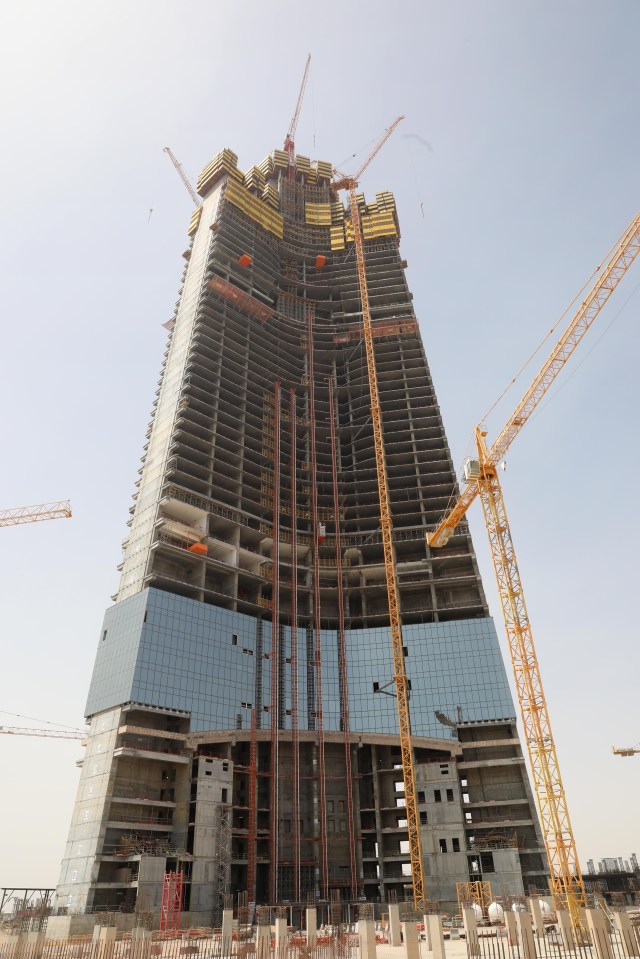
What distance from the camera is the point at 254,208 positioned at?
504 feet

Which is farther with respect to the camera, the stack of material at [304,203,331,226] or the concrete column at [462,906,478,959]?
the stack of material at [304,203,331,226]

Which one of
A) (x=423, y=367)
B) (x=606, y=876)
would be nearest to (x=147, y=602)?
(x=423, y=367)

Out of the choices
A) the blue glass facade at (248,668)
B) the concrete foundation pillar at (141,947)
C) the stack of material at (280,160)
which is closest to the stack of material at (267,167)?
the stack of material at (280,160)

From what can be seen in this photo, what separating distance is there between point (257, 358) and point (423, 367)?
1256 inches

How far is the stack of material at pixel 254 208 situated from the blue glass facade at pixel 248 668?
297 ft

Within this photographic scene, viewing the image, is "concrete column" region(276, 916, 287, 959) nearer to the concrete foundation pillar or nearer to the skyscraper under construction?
the concrete foundation pillar

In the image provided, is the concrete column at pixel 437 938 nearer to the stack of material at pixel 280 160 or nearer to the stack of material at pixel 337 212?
the stack of material at pixel 337 212

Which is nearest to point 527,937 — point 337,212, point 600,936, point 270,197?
point 600,936

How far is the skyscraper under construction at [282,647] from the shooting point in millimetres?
84188

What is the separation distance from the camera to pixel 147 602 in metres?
92.6

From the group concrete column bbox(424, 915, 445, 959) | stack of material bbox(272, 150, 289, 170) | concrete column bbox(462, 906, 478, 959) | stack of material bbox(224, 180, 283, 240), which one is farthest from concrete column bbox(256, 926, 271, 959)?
stack of material bbox(272, 150, 289, 170)

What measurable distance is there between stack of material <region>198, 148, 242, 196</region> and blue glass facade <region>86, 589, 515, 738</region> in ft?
334

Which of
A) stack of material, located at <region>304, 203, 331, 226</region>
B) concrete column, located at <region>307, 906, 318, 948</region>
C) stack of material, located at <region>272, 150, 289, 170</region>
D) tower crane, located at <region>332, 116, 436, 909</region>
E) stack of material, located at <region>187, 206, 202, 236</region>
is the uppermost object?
stack of material, located at <region>272, 150, 289, 170</region>

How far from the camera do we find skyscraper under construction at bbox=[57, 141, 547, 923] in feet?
276
